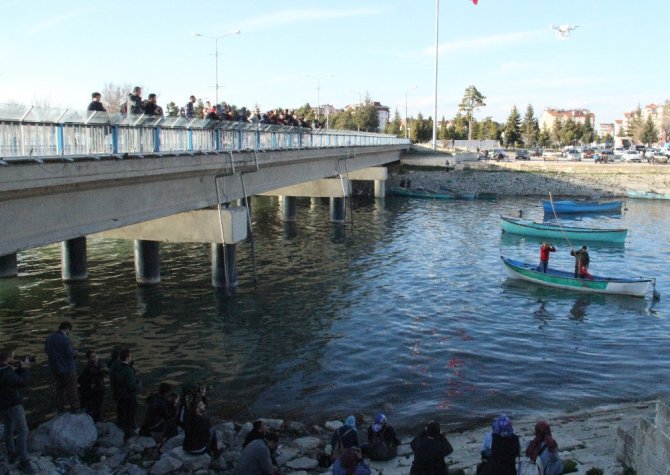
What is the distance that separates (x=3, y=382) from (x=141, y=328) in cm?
1084

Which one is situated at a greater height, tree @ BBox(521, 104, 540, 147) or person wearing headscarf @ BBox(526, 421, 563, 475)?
tree @ BBox(521, 104, 540, 147)

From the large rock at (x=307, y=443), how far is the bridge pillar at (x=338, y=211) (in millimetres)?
35697

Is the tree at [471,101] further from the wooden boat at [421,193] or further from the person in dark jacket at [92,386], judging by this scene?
the person in dark jacket at [92,386]

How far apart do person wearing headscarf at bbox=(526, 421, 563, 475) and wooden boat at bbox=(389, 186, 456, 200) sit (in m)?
58.3

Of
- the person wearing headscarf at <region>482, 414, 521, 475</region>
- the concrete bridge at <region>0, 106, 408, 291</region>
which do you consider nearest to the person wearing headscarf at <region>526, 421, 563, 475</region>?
the person wearing headscarf at <region>482, 414, 521, 475</region>

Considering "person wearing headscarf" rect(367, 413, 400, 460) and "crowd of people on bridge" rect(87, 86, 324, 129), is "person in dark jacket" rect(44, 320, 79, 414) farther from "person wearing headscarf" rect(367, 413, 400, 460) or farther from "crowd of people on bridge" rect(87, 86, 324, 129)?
"crowd of people on bridge" rect(87, 86, 324, 129)

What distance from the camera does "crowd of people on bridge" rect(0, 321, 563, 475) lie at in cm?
893

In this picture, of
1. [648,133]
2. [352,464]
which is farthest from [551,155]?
[352,464]

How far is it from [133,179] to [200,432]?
10.0 m

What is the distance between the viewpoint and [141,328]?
2081cm

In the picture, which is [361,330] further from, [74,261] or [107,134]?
[74,261]

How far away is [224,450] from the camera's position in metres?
11.8

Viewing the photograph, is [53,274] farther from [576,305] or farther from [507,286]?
Answer: [576,305]

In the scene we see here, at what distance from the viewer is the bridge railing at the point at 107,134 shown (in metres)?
13.8
